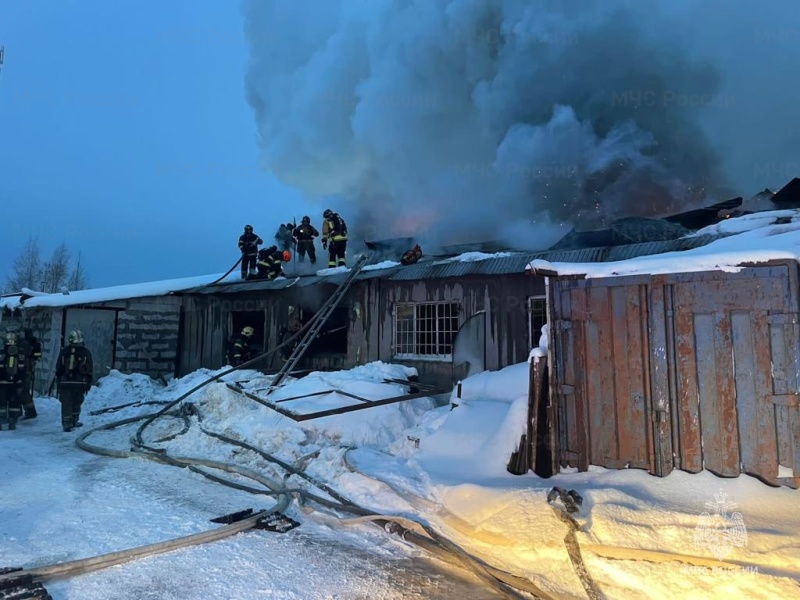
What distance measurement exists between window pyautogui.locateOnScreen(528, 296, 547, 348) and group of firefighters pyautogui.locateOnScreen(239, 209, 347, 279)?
5.51m

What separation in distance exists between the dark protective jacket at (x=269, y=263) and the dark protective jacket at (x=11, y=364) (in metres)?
5.39

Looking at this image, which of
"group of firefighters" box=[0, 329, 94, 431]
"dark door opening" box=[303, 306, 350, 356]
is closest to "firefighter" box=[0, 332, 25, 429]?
"group of firefighters" box=[0, 329, 94, 431]

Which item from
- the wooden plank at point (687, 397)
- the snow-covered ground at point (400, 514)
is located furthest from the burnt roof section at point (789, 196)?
the wooden plank at point (687, 397)

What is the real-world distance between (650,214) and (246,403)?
44.5ft

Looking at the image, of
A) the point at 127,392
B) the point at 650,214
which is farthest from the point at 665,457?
the point at 650,214

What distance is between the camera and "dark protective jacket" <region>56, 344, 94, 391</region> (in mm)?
9125

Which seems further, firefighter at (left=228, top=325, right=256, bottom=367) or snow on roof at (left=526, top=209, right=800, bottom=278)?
firefighter at (left=228, top=325, right=256, bottom=367)

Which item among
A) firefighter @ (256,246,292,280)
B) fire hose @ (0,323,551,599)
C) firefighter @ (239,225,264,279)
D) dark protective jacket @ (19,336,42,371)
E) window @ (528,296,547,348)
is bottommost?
fire hose @ (0,323,551,599)

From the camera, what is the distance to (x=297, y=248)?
1494 centimetres

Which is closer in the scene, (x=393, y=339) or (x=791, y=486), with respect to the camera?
(x=791, y=486)

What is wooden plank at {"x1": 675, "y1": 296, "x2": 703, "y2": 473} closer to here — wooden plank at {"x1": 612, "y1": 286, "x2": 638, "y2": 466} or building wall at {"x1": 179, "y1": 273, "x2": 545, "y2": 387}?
wooden plank at {"x1": 612, "y1": 286, "x2": 638, "y2": 466}

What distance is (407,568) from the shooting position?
364cm

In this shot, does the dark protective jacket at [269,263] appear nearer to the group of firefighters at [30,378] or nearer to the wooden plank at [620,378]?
the group of firefighters at [30,378]

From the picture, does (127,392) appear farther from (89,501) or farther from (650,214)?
(650,214)
